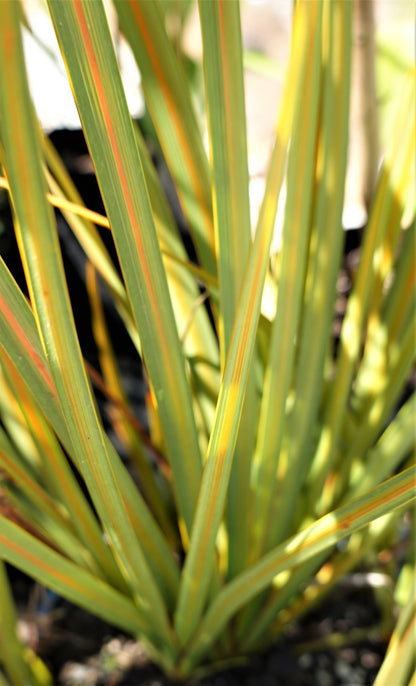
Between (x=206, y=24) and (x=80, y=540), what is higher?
(x=206, y=24)

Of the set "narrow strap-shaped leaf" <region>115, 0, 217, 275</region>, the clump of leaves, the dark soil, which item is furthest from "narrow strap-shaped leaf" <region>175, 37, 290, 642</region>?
the dark soil

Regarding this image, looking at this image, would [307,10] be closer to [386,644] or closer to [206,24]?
[206,24]

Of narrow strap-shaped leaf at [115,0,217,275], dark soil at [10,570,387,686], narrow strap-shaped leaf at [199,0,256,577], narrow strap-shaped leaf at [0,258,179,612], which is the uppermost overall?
narrow strap-shaped leaf at [115,0,217,275]

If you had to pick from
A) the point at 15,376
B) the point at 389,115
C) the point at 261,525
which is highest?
the point at 389,115

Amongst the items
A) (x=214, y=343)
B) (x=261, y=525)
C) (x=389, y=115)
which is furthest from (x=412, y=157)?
(x=389, y=115)

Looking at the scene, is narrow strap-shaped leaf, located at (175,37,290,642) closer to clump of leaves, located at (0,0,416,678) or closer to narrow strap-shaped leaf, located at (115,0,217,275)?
clump of leaves, located at (0,0,416,678)

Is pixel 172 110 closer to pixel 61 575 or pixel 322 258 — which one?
pixel 322 258

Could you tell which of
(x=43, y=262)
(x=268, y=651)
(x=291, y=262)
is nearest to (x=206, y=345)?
(x=291, y=262)
